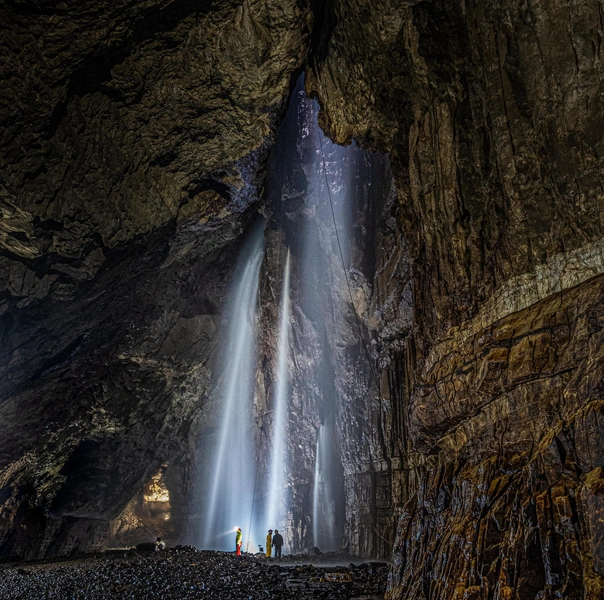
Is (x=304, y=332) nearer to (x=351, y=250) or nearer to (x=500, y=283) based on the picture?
(x=351, y=250)

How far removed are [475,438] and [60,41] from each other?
1130cm

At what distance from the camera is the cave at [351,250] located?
22.6ft

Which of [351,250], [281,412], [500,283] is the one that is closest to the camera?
[500,283]

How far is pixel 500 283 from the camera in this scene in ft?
27.2

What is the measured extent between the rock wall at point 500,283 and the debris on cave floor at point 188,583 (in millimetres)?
2469

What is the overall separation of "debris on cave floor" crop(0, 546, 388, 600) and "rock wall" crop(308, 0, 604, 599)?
247 centimetres

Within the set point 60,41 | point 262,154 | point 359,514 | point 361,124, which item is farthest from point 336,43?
point 359,514

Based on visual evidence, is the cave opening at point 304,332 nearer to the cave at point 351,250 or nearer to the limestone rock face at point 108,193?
the cave at point 351,250

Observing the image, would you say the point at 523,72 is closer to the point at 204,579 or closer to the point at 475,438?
the point at 475,438

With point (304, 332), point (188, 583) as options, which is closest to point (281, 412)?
point (304, 332)

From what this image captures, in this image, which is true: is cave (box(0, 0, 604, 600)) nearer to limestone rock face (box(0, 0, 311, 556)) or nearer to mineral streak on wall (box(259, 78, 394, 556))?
limestone rock face (box(0, 0, 311, 556))

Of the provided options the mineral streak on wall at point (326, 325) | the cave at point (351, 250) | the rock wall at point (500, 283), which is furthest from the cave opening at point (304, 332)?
the rock wall at point (500, 283)

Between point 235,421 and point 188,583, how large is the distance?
89.3 feet

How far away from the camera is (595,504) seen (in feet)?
15.4
